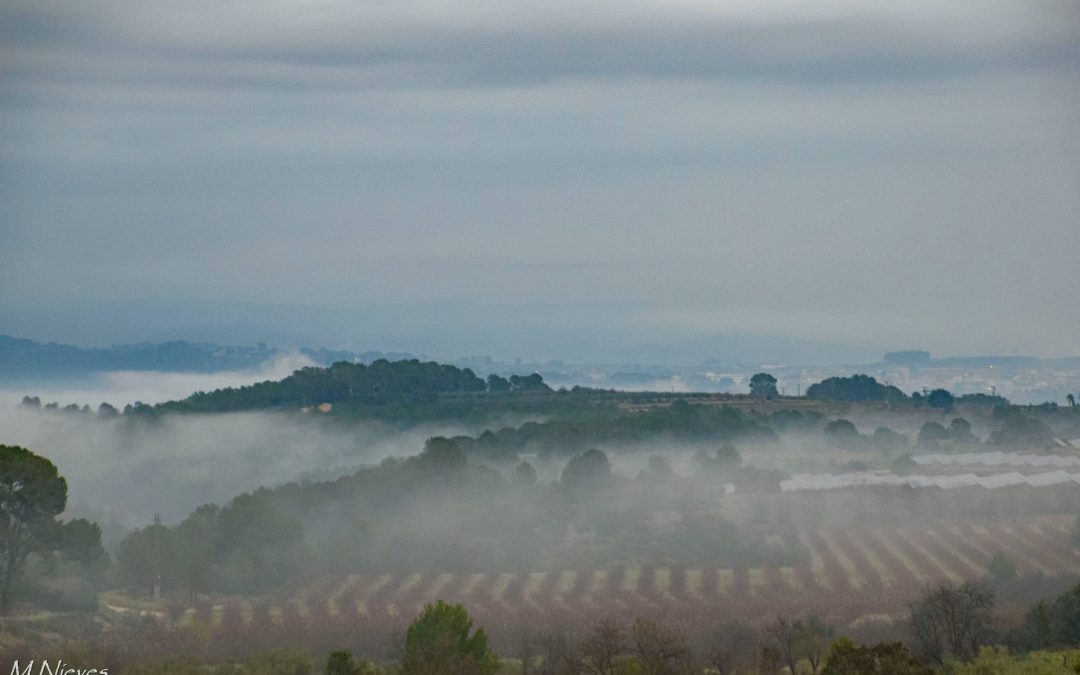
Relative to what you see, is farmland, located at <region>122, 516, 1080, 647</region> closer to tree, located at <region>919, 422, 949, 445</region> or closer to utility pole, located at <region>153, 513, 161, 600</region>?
utility pole, located at <region>153, 513, 161, 600</region>

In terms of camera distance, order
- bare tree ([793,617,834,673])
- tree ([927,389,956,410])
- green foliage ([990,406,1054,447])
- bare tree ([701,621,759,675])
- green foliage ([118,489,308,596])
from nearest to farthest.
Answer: bare tree ([701,621,759,675]) → bare tree ([793,617,834,673]) → green foliage ([118,489,308,596]) → green foliage ([990,406,1054,447]) → tree ([927,389,956,410])

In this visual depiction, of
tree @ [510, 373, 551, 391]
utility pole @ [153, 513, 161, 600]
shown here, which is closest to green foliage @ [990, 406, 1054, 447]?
tree @ [510, 373, 551, 391]

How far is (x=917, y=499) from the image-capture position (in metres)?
81.0

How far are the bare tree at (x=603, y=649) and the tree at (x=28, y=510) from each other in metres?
22.0

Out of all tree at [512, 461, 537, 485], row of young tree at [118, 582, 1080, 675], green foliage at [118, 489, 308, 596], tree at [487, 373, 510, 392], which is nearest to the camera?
row of young tree at [118, 582, 1080, 675]

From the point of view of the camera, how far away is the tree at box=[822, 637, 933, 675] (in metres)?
43.8

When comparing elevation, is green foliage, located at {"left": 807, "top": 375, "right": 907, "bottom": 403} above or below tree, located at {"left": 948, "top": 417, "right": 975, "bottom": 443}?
above

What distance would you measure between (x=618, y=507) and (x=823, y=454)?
76.4 ft

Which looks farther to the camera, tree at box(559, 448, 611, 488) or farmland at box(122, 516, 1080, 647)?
tree at box(559, 448, 611, 488)

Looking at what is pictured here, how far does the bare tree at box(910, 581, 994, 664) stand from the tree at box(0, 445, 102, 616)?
103 ft

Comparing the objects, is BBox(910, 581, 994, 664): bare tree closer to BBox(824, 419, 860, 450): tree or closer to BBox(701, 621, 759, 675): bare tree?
BBox(701, 621, 759, 675): bare tree

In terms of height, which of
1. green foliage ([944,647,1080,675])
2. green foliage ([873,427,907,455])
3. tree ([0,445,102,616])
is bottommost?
green foliage ([944,647,1080,675])

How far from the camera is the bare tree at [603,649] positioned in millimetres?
49719

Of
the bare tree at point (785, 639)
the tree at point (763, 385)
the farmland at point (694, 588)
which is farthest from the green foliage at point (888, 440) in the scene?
the bare tree at point (785, 639)
